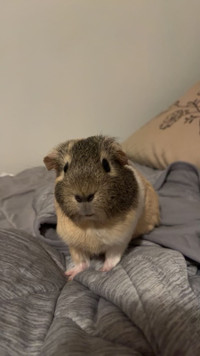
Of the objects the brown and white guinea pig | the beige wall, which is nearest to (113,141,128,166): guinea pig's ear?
the brown and white guinea pig

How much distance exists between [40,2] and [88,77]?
1.24ft

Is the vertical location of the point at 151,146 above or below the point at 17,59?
below

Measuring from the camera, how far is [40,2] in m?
1.55

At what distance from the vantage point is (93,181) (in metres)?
0.86

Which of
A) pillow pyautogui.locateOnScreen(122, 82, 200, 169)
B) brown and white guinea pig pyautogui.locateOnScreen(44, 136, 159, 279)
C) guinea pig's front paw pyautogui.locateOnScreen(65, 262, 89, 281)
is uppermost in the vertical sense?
brown and white guinea pig pyautogui.locateOnScreen(44, 136, 159, 279)

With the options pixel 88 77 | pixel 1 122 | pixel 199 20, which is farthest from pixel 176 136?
pixel 1 122

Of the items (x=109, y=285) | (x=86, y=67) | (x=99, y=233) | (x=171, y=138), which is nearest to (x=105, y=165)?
(x=99, y=233)

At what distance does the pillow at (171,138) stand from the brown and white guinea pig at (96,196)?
49cm

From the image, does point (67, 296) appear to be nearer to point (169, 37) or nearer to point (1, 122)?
point (1, 122)

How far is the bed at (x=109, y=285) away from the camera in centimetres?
79

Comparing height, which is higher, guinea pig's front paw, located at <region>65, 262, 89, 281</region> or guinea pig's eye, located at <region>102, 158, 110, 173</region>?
guinea pig's eye, located at <region>102, 158, 110, 173</region>

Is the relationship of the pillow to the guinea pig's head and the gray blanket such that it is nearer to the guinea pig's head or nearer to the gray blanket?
the gray blanket

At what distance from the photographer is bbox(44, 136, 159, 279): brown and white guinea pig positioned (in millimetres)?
871

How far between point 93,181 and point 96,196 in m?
0.04
